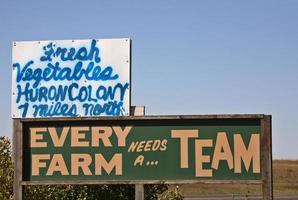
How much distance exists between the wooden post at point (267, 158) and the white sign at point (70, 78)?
2858 millimetres

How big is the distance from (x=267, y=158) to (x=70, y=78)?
4249 millimetres

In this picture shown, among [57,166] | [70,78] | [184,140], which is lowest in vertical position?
[57,166]

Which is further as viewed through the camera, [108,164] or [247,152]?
[108,164]

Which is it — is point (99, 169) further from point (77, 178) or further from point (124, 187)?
point (124, 187)

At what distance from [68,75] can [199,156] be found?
134 inches

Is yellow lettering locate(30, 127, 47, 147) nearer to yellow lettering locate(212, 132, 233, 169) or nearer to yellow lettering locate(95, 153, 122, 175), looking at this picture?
yellow lettering locate(95, 153, 122, 175)

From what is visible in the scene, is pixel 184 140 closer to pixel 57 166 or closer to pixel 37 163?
pixel 57 166

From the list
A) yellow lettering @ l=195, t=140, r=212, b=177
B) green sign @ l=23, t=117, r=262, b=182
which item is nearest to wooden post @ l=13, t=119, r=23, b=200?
green sign @ l=23, t=117, r=262, b=182

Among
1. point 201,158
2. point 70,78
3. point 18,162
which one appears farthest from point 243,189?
point 18,162

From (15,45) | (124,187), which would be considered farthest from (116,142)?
(124,187)

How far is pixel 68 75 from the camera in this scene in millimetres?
11953

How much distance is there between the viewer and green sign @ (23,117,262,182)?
32.2ft

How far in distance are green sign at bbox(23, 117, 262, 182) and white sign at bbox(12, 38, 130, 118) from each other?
141 centimetres

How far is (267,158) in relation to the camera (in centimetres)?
967
